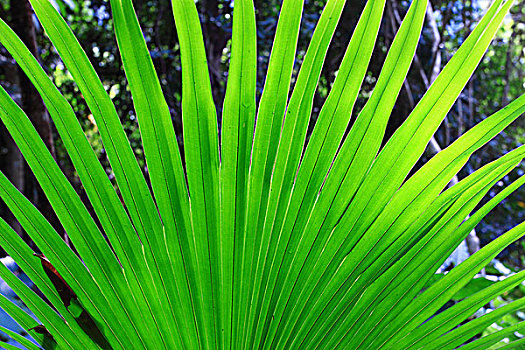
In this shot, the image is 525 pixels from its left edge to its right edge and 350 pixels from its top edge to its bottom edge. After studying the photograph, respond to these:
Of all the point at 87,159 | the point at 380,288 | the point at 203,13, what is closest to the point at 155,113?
the point at 87,159

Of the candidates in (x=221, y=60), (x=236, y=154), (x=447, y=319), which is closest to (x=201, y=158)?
(x=236, y=154)

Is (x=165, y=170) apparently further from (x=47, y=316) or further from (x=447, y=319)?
(x=447, y=319)

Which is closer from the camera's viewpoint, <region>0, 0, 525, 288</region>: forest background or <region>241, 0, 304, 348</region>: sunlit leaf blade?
<region>241, 0, 304, 348</region>: sunlit leaf blade

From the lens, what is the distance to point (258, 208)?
45 cm

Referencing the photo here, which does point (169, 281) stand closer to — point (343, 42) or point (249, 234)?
point (249, 234)

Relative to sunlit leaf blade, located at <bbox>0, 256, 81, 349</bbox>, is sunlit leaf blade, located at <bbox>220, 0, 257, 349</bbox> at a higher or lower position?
higher

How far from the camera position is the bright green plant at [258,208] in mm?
405

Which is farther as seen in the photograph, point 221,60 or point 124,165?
point 221,60

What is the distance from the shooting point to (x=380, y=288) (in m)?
0.47

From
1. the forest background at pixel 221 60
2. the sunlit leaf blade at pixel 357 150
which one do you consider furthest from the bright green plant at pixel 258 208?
the forest background at pixel 221 60

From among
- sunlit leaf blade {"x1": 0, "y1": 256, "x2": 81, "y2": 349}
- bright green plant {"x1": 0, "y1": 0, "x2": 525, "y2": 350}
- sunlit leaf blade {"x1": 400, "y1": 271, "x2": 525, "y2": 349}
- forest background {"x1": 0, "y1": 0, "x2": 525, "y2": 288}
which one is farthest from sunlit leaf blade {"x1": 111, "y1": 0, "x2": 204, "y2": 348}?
forest background {"x1": 0, "y1": 0, "x2": 525, "y2": 288}

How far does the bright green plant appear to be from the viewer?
0.41 m

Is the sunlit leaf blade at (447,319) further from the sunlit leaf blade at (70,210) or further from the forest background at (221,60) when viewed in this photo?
the forest background at (221,60)

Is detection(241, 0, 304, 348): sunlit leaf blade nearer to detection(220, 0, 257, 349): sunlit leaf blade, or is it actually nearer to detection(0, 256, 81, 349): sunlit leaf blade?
detection(220, 0, 257, 349): sunlit leaf blade
